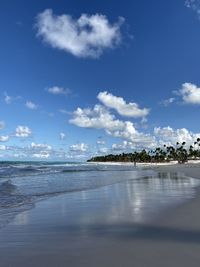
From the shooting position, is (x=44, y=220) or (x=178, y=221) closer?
(x=178, y=221)

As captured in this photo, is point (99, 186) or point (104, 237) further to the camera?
point (99, 186)

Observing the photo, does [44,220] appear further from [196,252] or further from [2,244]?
[196,252]

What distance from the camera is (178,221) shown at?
38.1ft

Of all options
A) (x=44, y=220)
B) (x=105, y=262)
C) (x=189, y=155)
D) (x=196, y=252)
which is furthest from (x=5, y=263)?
(x=189, y=155)

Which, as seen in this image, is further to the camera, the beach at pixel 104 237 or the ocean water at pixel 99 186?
the ocean water at pixel 99 186

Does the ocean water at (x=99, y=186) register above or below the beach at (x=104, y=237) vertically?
above

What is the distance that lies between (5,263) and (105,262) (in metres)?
1.95

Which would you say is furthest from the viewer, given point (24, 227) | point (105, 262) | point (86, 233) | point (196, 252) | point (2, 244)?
point (24, 227)

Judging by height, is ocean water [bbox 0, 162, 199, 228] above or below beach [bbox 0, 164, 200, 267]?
above

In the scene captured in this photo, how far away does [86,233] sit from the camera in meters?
9.99

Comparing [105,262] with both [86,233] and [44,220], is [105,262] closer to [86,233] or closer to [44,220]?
[86,233]

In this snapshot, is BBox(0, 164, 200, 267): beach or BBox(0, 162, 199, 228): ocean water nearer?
BBox(0, 164, 200, 267): beach

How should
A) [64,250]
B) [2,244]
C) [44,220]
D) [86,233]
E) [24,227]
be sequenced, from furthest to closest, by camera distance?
[44,220] < [24,227] < [86,233] < [2,244] < [64,250]

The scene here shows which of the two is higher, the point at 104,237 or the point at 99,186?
the point at 99,186
